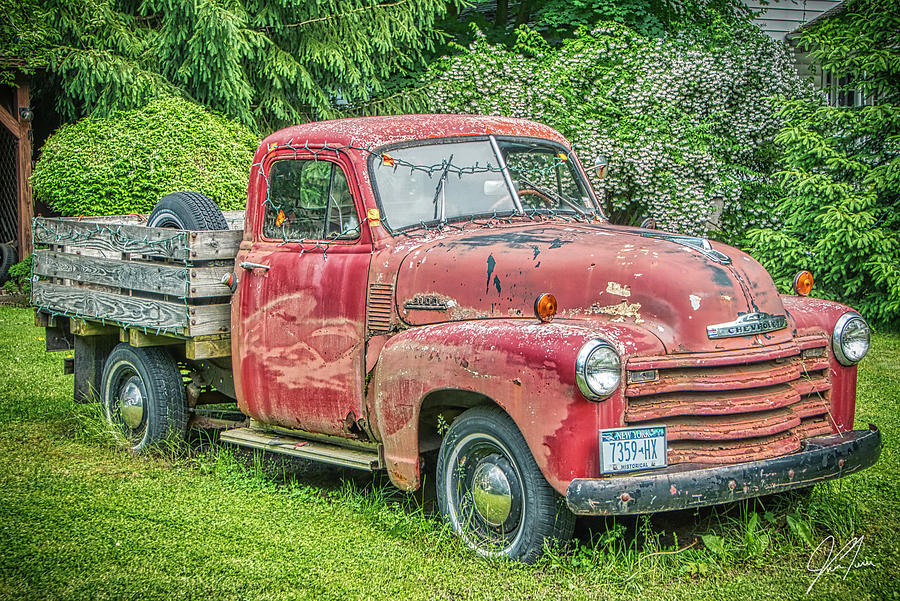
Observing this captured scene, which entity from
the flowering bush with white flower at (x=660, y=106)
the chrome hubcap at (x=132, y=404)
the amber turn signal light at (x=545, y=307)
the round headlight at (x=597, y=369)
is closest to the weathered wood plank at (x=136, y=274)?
the chrome hubcap at (x=132, y=404)

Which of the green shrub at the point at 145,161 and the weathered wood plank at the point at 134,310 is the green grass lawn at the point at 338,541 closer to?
the weathered wood plank at the point at 134,310

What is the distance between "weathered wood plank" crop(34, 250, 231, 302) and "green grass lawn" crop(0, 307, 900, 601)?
1108 mm

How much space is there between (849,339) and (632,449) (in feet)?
5.13

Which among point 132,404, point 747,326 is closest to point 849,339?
point 747,326

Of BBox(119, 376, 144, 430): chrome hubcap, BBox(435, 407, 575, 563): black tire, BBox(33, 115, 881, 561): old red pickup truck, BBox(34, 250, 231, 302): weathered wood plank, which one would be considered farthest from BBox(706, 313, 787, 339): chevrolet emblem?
BBox(119, 376, 144, 430): chrome hubcap

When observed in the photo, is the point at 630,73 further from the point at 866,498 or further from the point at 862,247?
the point at 866,498

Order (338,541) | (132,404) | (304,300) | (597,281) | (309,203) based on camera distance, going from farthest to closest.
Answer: (132,404)
(309,203)
(304,300)
(338,541)
(597,281)

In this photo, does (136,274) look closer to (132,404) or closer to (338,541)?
(132,404)

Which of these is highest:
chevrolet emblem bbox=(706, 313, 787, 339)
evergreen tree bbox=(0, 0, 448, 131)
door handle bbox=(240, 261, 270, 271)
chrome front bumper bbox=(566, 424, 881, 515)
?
evergreen tree bbox=(0, 0, 448, 131)

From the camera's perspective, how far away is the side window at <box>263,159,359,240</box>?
539 centimetres

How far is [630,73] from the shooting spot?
13594 millimetres

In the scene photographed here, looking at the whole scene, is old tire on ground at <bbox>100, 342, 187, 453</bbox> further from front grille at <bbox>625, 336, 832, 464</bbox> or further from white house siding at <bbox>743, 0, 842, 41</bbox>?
white house siding at <bbox>743, 0, 842, 41</bbox>

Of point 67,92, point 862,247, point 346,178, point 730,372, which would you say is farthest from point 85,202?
point 730,372

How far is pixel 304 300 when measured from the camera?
5453 mm
